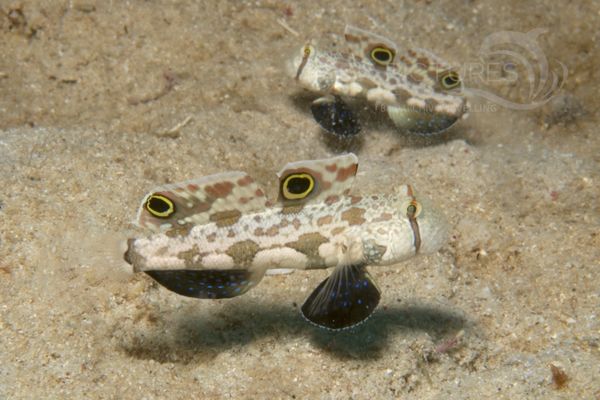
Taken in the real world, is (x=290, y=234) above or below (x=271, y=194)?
above

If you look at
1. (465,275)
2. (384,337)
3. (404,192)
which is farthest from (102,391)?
(465,275)

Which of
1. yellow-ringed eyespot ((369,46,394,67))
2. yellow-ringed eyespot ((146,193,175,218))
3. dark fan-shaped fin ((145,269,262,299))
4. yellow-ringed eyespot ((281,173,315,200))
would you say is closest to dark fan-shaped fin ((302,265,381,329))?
dark fan-shaped fin ((145,269,262,299))

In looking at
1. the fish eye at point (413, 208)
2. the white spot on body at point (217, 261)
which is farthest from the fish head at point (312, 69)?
the white spot on body at point (217, 261)

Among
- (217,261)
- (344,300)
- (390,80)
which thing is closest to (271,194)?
(217,261)

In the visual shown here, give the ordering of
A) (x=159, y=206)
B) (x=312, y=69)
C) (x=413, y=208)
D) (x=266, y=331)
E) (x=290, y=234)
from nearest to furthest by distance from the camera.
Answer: (x=159, y=206) → (x=413, y=208) → (x=290, y=234) → (x=266, y=331) → (x=312, y=69)

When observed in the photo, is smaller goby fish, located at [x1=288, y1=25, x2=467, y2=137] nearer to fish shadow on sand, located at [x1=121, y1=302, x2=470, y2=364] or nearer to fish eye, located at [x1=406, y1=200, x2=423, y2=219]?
fish shadow on sand, located at [x1=121, y1=302, x2=470, y2=364]

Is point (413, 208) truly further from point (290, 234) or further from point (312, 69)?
point (312, 69)

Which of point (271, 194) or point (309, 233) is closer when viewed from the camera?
point (309, 233)
